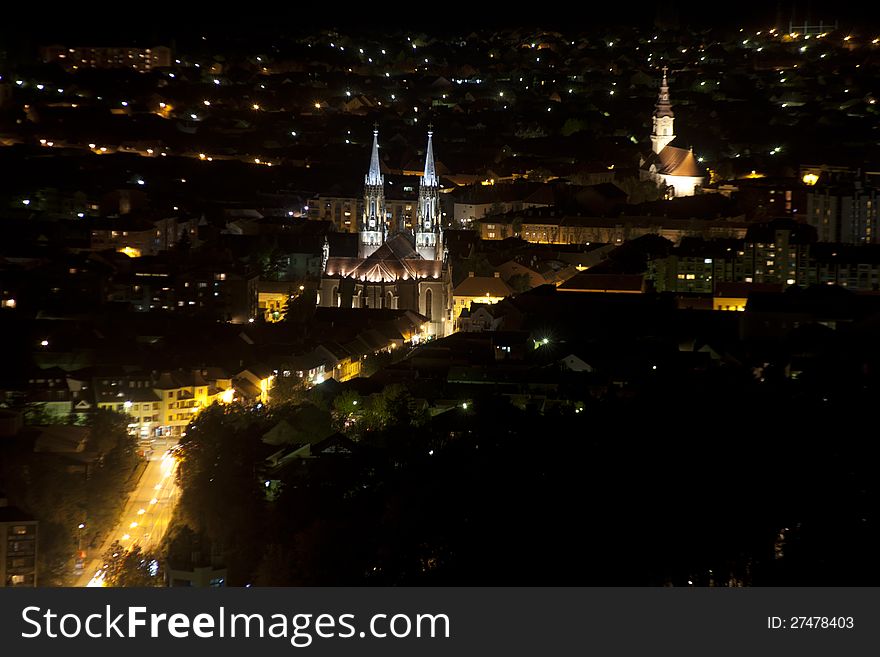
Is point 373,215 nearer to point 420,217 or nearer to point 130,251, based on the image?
point 420,217

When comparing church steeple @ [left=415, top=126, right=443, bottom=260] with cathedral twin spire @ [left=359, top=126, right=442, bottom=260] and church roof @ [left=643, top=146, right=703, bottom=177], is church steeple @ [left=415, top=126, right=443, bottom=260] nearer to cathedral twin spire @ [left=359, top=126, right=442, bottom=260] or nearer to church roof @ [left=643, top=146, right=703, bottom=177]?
cathedral twin spire @ [left=359, top=126, right=442, bottom=260]

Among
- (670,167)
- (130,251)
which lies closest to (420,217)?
(130,251)

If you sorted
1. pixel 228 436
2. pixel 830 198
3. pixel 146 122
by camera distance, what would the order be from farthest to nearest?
1. pixel 146 122
2. pixel 830 198
3. pixel 228 436

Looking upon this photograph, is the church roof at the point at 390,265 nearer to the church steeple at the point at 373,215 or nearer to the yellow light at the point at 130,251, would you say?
the church steeple at the point at 373,215

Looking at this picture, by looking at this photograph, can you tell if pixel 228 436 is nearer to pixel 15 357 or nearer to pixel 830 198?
pixel 15 357
